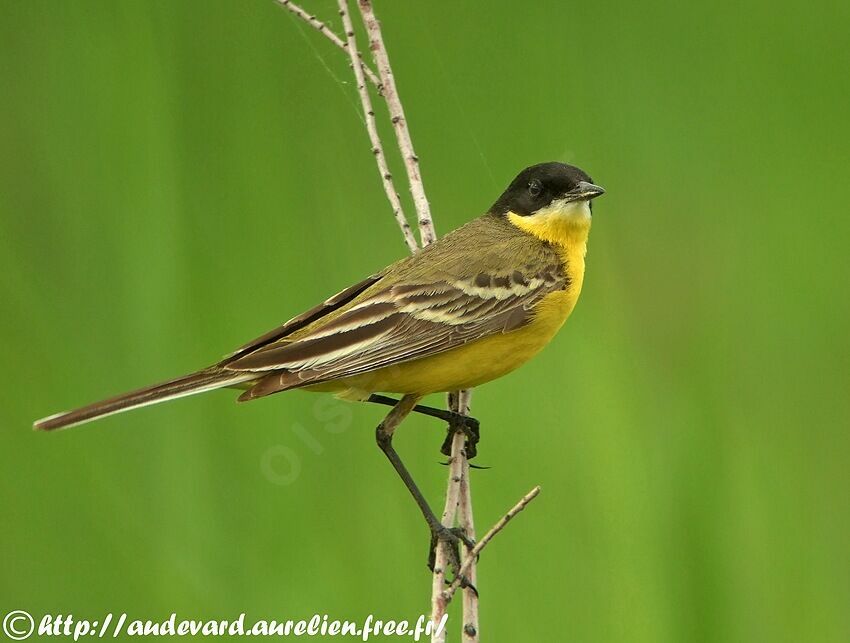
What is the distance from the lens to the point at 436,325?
151 inches

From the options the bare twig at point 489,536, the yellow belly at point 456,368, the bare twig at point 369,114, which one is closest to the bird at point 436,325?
the yellow belly at point 456,368

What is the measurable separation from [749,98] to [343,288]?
1583mm

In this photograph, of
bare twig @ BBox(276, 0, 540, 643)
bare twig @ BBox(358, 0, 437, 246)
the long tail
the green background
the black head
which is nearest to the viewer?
bare twig @ BBox(276, 0, 540, 643)

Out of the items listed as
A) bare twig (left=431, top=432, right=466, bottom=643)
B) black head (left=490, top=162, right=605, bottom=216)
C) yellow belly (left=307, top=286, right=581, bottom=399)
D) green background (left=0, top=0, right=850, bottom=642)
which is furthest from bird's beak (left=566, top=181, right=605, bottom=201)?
bare twig (left=431, top=432, right=466, bottom=643)

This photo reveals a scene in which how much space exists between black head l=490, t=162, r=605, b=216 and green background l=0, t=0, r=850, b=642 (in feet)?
0.33

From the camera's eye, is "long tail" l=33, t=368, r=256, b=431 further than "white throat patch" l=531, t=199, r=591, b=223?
No

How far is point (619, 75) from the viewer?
14.6 ft

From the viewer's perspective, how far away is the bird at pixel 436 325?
3.58 m

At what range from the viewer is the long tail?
10.5 ft

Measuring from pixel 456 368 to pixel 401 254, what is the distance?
3.11ft

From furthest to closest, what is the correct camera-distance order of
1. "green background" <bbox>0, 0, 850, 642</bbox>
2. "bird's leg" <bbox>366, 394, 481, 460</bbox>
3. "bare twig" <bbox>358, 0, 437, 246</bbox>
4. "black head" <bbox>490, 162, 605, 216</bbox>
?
"black head" <bbox>490, 162, 605, 216</bbox>
"bird's leg" <bbox>366, 394, 481, 460</bbox>
"bare twig" <bbox>358, 0, 437, 246</bbox>
"green background" <bbox>0, 0, 850, 642</bbox>

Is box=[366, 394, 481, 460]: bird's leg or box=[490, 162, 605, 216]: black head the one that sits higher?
box=[490, 162, 605, 216]: black head

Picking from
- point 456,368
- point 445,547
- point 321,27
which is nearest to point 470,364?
point 456,368

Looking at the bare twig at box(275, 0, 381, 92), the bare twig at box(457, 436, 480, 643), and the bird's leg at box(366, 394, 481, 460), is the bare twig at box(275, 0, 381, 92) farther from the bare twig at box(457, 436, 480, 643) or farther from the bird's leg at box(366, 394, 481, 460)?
the bare twig at box(457, 436, 480, 643)
